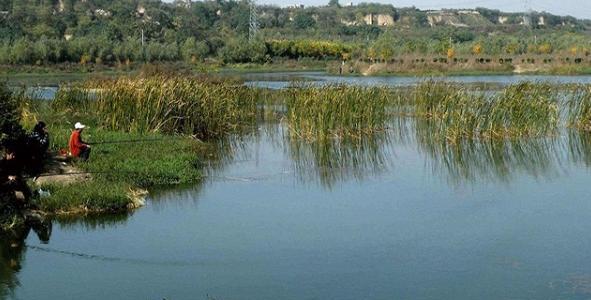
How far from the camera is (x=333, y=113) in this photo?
2100cm

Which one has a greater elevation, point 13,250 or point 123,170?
point 123,170

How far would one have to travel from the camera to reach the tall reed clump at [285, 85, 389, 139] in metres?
20.7

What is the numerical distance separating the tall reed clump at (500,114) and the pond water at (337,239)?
8.72 ft

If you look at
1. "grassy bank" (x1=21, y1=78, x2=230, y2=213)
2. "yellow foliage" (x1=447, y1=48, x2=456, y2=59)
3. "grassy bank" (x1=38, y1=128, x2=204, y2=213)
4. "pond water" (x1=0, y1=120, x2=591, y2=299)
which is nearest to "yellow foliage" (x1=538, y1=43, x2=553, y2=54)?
"yellow foliage" (x1=447, y1=48, x2=456, y2=59)

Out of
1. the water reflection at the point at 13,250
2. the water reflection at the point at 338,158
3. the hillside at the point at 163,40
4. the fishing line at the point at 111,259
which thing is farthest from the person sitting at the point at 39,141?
the hillside at the point at 163,40

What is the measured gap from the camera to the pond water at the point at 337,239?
937cm

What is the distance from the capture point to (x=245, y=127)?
24.1 m

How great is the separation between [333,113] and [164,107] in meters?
4.05

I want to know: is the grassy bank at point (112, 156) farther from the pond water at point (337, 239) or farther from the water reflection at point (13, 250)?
the water reflection at point (13, 250)

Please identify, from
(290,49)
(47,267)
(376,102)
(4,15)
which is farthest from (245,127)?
(4,15)

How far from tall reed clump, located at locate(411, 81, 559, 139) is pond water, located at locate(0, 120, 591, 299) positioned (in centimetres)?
266

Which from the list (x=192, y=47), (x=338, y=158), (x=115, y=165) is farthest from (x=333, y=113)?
(x=192, y=47)

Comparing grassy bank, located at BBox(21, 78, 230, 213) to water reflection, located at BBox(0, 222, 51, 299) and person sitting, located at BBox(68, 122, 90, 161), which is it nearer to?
person sitting, located at BBox(68, 122, 90, 161)

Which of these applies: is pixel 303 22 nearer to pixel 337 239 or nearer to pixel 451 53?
pixel 451 53
